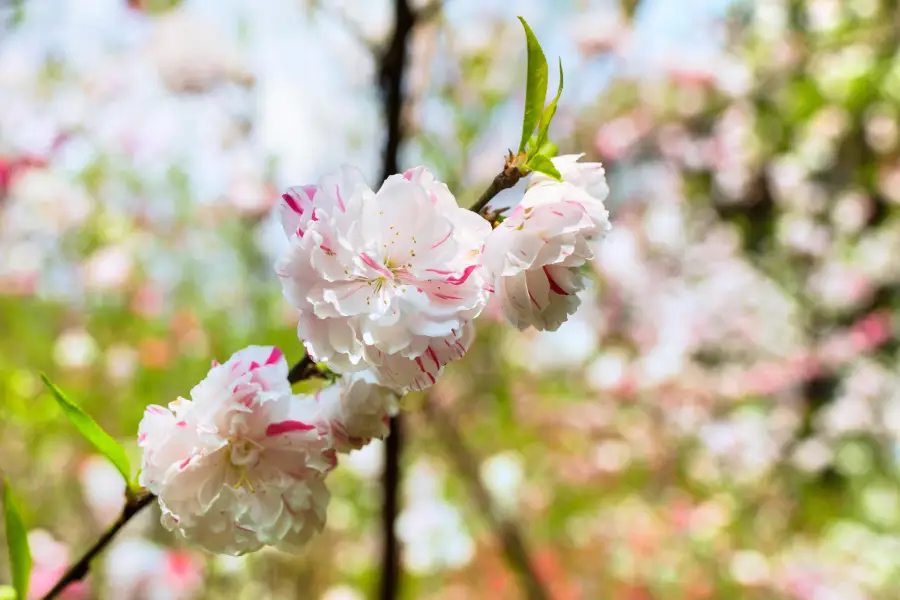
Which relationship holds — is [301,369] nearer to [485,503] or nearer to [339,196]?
[339,196]

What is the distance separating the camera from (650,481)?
3004mm

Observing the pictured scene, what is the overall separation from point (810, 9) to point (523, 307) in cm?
325

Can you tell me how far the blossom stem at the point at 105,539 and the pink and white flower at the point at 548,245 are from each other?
0.70 ft

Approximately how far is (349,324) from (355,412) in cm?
7

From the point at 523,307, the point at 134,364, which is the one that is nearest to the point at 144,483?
the point at 523,307

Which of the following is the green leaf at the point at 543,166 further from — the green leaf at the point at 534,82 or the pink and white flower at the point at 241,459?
the pink and white flower at the point at 241,459

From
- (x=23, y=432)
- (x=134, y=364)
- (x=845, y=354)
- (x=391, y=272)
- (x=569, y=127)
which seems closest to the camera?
(x=391, y=272)

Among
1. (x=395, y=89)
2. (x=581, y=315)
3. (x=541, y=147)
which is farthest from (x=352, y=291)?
(x=581, y=315)

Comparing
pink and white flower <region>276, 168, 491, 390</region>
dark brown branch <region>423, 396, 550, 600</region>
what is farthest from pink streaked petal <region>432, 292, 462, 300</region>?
dark brown branch <region>423, 396, 550, 600</region>

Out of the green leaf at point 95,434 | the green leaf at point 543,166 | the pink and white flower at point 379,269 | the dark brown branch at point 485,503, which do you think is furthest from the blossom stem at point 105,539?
the dark brown branch at point 485,503

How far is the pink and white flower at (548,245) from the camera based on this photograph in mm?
321

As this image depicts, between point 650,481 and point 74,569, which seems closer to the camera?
point 74,569

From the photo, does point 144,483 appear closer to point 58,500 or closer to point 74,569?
point 74,569

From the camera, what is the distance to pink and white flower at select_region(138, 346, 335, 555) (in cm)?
33
